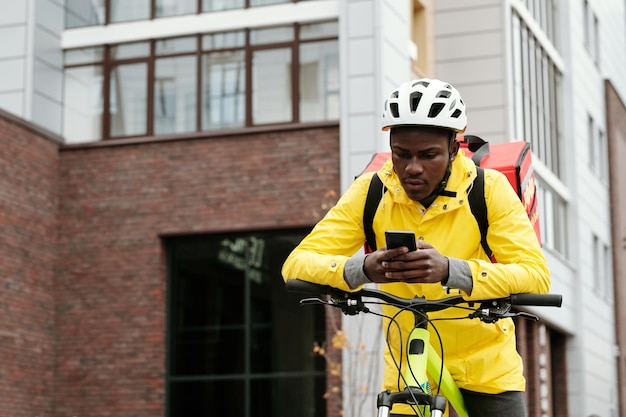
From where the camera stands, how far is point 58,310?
23.3 meters

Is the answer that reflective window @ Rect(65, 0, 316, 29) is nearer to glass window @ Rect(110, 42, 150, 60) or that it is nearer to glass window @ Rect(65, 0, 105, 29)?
glass window @ Rect(65, 0, 105, 29)

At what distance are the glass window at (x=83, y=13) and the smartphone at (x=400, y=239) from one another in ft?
65.4

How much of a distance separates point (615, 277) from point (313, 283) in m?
34.2

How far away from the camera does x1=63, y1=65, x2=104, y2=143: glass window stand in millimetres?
23375

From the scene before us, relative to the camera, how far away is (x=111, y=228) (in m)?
23.1

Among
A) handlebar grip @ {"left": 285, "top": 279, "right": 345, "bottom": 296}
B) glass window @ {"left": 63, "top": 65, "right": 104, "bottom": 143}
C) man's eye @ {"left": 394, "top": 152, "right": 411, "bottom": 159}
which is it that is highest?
glass window @ {"left": 63, "top": 65, "right": 104, "bottom": 143}

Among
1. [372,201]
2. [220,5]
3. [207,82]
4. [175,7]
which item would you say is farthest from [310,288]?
[175,7]

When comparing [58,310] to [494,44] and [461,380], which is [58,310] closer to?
[494,44]

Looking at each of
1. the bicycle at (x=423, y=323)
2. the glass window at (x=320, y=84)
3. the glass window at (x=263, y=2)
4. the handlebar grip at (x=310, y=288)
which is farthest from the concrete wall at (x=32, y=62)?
the bicycle at (x=423, y=323)

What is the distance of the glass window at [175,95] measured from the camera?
74.7 ft

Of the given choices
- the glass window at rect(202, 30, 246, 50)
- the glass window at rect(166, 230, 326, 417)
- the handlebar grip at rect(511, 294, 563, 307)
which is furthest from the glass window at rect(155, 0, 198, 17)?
the handlebar grip at rect(511, 294, 563, 307)

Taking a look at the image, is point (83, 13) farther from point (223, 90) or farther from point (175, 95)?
point (223, 90)

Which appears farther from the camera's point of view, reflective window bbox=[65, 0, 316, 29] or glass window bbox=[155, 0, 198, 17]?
glass window bbox=[155, 0, 198, 17]

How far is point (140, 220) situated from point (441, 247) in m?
18.3
